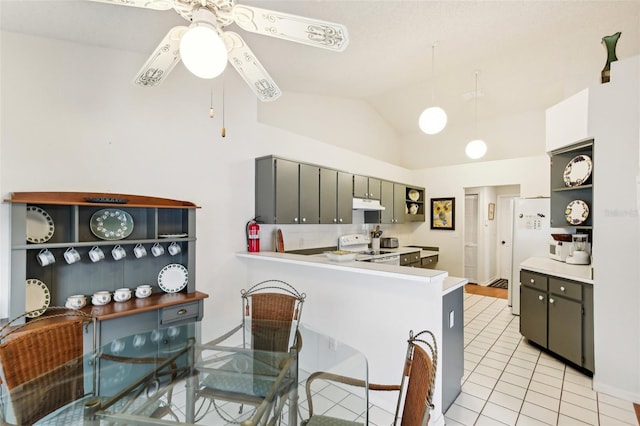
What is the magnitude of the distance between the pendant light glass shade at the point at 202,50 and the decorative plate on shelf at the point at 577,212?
3.77 m

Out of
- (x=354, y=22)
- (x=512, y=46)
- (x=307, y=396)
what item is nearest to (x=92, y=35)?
(x=354, y=22)

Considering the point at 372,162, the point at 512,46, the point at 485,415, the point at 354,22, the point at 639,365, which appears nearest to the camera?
the point at 485,415

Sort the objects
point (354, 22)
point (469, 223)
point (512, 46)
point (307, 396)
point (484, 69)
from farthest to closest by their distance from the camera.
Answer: point (469, 223) → point (484, 69) → point (512, 46) → point (354, 22) → point (307, 396)

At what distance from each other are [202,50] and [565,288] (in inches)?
143

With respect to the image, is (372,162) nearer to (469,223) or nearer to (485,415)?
(469,223)

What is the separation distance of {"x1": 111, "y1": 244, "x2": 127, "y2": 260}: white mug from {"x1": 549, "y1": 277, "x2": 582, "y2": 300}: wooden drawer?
4013 millimetres

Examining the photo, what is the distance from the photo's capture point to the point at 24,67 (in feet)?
6.80

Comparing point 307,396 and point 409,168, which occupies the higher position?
point 409,168

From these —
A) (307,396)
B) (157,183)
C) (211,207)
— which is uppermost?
(157,183)

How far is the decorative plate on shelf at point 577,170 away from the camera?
2.96 metres

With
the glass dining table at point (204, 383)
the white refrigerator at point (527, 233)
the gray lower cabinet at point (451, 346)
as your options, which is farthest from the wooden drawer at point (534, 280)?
the glass dining table at point (204, 383)

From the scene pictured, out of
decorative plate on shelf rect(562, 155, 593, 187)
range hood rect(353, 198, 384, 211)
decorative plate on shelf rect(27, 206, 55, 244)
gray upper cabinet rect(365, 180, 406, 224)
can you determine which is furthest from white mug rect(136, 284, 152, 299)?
decorative plate on shelf rect(562, 155, 593, 187)

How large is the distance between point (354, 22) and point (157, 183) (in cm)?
228

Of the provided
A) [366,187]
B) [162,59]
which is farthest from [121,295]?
[366,187]
